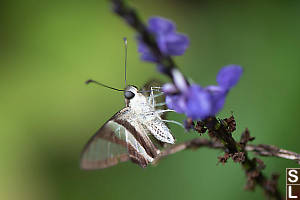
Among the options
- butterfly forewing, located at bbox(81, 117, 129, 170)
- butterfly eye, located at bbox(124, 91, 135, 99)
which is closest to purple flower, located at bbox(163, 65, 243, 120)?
butterfly forewing, located at bbox(81, 117, 129, 170)

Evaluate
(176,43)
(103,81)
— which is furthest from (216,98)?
(103,81)

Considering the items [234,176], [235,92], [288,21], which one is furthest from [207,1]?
[234,176]

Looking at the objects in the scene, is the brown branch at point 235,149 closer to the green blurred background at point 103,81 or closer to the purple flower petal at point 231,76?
the purple flower petal at point 231,76

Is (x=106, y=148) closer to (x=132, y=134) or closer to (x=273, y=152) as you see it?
(x=132, y=134)

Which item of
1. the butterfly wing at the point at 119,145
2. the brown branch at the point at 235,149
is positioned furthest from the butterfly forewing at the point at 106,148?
the brown branch at the point at 235,149

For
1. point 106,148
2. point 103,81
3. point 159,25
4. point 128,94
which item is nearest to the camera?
point 159,25

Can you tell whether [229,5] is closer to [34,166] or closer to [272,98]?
[272,98]
